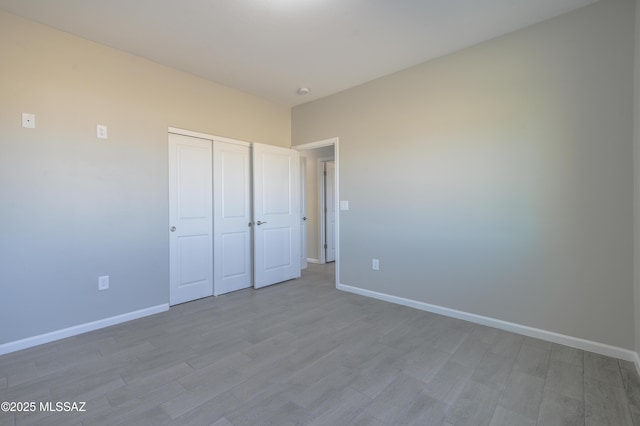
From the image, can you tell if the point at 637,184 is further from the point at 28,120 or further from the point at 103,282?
the point at 28,120

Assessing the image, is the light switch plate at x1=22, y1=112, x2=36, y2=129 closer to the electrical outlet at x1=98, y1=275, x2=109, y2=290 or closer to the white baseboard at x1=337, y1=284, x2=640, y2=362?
the electrical outlet at x1=98, y1=275, x2=109, y2=290

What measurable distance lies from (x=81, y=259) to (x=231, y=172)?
188 cm

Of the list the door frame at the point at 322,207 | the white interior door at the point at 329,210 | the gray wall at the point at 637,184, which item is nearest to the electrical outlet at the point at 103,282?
the door frame at the point at 322,207

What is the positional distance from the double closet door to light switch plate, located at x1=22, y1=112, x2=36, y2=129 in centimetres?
113

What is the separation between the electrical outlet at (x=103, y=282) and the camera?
2.80 m

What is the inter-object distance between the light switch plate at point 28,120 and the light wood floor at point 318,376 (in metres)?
1.86

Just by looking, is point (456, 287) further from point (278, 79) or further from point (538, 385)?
point (278, 79)

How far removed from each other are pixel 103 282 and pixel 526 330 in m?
3.99

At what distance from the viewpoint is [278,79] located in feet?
11.9

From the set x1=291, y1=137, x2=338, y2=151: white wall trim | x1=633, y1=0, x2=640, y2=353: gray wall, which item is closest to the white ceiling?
x1=633, y1=0, x2=640, y2=353: gray wall

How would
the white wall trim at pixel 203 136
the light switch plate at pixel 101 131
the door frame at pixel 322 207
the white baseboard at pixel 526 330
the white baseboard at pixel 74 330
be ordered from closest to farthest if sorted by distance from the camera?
the white baseboard at pixel 526 330 < the white baseboard at pixel 74 330 < the light switch plate at pixel 101 131 < the white wall trim at pixel 203 136 < the door frame at pixel 322 207

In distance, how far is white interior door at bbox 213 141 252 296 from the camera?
12.4ft

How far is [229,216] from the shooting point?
3.91 m

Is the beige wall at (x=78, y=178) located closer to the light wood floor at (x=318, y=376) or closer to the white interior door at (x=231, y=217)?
the light wood floor at (x=318, y=376)
